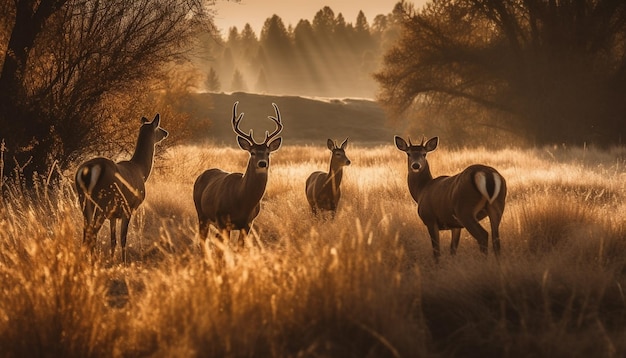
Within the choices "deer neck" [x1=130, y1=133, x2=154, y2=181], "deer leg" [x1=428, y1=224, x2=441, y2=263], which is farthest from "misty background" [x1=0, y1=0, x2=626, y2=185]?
"deer leg" [x1=428, y1=224, x2=441, y2=263]

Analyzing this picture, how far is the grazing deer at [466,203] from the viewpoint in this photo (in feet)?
23.0

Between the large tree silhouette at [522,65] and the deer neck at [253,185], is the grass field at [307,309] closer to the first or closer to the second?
the deer neck at [253,185]

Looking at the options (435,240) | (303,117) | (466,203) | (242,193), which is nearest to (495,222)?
(466,203)

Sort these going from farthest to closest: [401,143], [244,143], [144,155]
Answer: [144,155] → [401,143] → [244,143]

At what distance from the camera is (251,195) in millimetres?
7477

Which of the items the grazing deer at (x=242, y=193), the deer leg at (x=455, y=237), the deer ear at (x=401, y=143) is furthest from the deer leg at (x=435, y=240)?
the grazing deer at (x=242, y=193)

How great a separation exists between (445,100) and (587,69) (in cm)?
564

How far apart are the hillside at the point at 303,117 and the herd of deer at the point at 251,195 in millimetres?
42430

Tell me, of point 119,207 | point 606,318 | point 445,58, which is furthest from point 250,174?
point 445,58

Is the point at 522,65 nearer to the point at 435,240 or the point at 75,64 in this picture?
the point at 75,64

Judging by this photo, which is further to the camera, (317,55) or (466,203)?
(317,55)

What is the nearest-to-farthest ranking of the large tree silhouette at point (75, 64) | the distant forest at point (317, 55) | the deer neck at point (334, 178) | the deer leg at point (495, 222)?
the deer leg at point (495, 222)
the deer neck at point (334, 178)
the large tree silhouette at point (75, 64)
the distant forest at point (317, 55)

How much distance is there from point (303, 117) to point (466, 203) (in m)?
55.9

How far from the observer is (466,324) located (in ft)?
16.5
